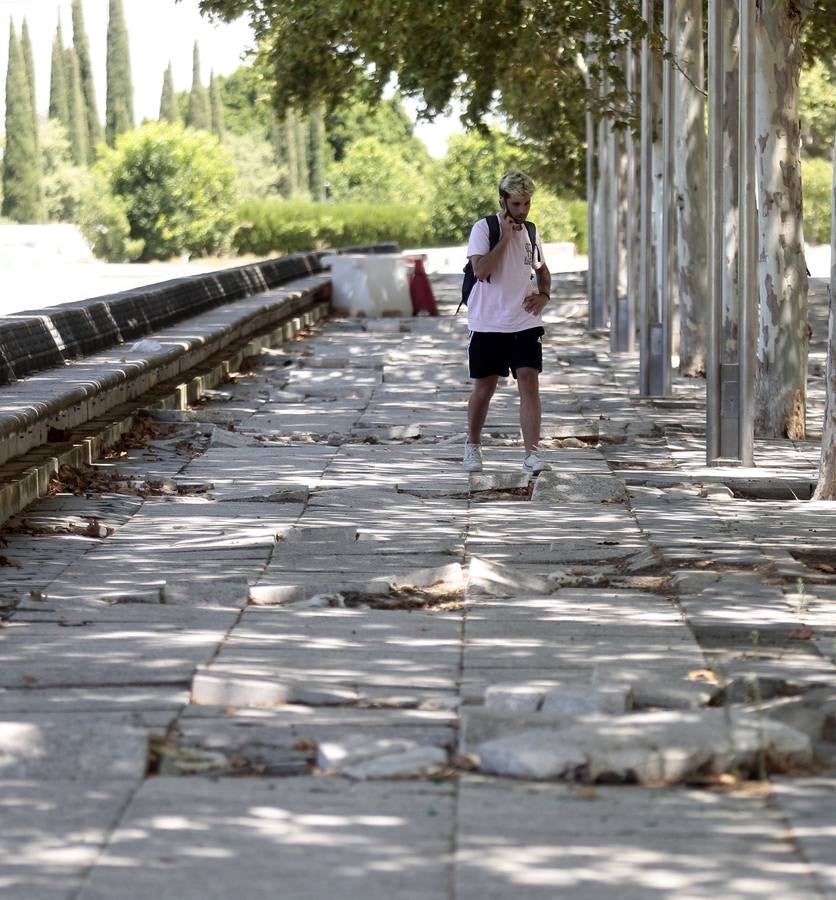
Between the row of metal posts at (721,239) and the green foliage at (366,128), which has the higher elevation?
the green foliage at (366,128)

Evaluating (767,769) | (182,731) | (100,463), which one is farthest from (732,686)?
(100,463)

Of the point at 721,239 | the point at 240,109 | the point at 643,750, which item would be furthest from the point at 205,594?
the point at 240,109

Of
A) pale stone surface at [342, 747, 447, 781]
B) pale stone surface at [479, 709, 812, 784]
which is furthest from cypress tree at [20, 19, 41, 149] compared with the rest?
pale stone surface at [479, 709, 812, 784]

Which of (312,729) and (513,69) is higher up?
(513,69)

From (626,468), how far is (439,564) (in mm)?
3576

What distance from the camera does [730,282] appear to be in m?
12.2

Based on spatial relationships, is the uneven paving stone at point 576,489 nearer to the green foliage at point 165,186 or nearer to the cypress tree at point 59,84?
the green foliage at point 165,186

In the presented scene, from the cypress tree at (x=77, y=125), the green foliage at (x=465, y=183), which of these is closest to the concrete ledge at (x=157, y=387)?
the green foliage at (x=465, y=183)

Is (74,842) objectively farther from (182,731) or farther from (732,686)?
(732,686)

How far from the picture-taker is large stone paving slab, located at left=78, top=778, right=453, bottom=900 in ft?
12.4

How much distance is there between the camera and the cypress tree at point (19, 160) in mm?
72062

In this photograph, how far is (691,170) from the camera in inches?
661

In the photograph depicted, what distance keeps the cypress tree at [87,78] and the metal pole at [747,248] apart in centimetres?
7440

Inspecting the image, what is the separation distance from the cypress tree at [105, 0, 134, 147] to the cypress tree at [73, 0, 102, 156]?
2.45ft
